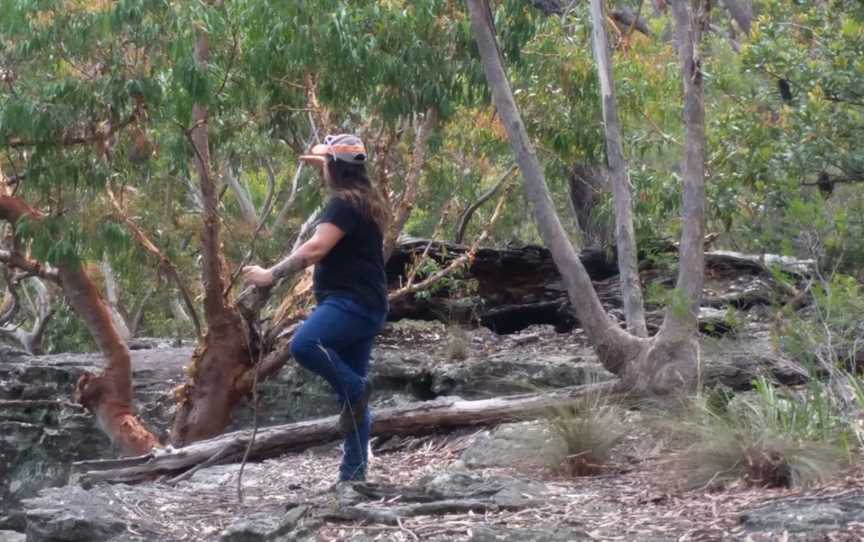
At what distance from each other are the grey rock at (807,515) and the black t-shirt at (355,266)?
84.8 inches

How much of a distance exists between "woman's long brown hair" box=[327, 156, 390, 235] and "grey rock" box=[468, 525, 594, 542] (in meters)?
1.75

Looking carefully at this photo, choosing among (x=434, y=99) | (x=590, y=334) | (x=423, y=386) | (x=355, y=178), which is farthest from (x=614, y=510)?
(x=423, y=386)

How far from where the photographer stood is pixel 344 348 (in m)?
6.40

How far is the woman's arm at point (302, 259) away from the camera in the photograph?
588 cm

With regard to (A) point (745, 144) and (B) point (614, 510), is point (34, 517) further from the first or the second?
(A) point (745, 144)

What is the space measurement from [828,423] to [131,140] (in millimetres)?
7672

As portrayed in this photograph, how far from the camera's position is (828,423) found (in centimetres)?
616

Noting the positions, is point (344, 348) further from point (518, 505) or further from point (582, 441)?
point (582, 441)

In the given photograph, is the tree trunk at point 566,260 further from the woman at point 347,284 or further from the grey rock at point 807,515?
the grey rock at point 807,515

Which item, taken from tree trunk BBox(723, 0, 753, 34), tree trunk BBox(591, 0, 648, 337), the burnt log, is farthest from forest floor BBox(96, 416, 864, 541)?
tree trunk BBox(723, 0, 753, 34)

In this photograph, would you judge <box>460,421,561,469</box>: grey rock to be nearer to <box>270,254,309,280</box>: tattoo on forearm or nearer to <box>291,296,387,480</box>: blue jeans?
<box>291,296,387,480</box>: blue jeans

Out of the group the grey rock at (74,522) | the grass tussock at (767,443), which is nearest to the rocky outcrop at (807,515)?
the grass tussock at (767,443)

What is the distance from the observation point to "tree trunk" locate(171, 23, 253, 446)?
12.2 m

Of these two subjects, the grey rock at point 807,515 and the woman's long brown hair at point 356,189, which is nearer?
the grey rock at point 807,515
